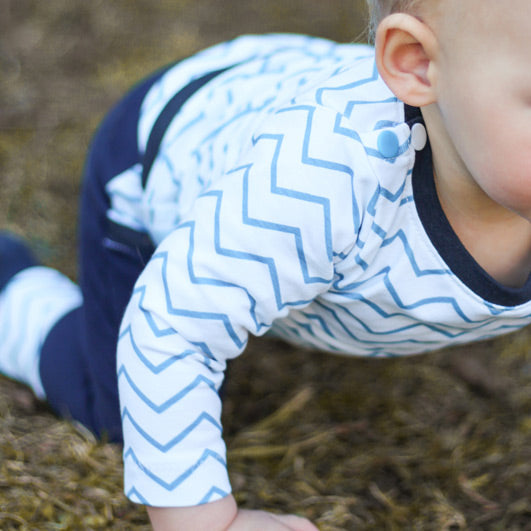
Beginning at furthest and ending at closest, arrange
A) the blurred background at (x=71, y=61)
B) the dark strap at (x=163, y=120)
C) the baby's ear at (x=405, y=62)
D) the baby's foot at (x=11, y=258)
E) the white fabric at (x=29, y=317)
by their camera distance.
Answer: the blurred background at (x=71, y=61)
the baby's foot at (x=11, y=258)
the white fabric at (x=29, y=317)
the dark strap at (x=163, y=120)
the baby's ear at (x=405, y=62)

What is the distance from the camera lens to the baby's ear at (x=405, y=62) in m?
0.97

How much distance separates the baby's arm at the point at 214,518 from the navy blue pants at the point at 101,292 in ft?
1.38

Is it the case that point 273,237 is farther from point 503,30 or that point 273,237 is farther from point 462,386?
point 462,386

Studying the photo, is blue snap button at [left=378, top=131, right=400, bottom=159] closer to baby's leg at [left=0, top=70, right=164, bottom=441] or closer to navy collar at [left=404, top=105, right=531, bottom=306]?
navy collar at [left=404, top=105, right=531, bottom=306]

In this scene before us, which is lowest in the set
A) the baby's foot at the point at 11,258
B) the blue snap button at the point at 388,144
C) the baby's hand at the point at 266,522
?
the baby's hand at the point at 266,522

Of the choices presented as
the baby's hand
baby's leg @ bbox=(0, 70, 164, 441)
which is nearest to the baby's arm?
the baby's hand

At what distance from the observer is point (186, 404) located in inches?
43.1

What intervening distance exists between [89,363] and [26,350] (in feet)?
0.71

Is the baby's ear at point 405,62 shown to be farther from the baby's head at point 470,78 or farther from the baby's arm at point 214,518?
the baby's arm at point 214,518

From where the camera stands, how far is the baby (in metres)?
0.94

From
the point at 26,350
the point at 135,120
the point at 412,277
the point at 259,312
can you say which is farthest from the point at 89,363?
the point at 412,277

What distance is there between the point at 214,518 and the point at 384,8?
725 mm

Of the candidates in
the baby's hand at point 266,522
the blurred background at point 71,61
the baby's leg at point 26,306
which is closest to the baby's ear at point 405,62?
the baby's hand at point 266,522

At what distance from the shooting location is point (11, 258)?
191cm
